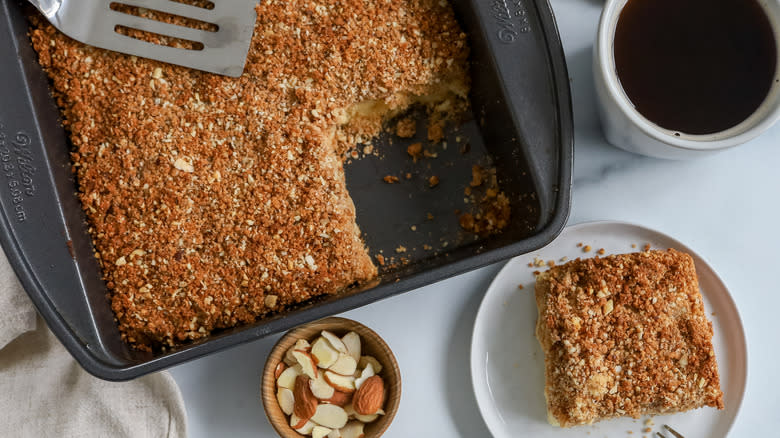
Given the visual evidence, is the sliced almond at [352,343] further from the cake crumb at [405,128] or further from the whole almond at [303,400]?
the cake crumb at [405,128]

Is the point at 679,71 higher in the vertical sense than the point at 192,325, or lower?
higher

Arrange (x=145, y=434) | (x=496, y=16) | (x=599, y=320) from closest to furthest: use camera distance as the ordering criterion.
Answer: (x=496, y=16), (x=599, y=320), (x=145, y=434)

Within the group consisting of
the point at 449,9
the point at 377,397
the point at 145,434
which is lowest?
the point at 145,434

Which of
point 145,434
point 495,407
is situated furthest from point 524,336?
point 145,434

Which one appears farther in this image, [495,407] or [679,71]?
[495,407]

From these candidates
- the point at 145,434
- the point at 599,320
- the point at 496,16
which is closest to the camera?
the point at 496,16

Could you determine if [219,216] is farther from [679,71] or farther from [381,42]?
[679,71]
